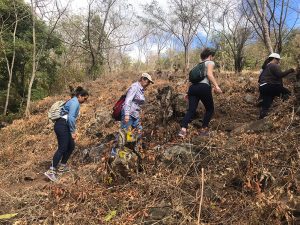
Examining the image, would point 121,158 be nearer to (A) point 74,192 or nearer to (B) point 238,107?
(A) point 74,192

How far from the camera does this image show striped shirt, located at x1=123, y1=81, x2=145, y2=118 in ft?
20.4

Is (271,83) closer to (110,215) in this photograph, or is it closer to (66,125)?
(66,125)

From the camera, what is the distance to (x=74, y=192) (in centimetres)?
481

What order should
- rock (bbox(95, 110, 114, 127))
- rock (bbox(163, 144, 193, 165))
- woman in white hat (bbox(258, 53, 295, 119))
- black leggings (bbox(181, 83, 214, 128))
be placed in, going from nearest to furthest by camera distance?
rock (bbox(163, 144, 193, 165)) → black leggings (bbox(181, 83, 214, 128)) → woman in white hat (bbox(258, 53, 295, 119)) → rock (bbox(95, 110, 114, 127))

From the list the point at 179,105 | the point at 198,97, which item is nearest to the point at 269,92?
the point at 198,97

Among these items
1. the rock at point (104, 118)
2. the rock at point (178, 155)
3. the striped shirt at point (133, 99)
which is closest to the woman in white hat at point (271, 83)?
the rock at point (178, 155)

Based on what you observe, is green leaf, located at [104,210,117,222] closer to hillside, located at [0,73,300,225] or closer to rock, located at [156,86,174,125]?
hillside, located at [0,73,300,225]

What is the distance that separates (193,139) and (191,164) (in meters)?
1.31

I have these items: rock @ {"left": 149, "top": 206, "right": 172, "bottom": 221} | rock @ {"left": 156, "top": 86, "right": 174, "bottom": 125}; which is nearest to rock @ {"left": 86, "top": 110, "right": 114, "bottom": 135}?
rock @ {"left": 156, "top": 86, "right": 174, "bottom": 125}

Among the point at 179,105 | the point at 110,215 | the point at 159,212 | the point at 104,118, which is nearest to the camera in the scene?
the point at 159,212

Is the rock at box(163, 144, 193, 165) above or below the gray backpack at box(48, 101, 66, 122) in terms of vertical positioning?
below

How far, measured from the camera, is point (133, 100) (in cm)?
631

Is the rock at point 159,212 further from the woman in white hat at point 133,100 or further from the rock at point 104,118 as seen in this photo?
the rock at point 104,118

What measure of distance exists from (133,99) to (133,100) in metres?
0.02
